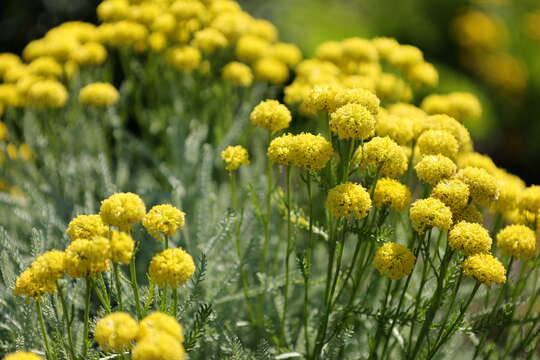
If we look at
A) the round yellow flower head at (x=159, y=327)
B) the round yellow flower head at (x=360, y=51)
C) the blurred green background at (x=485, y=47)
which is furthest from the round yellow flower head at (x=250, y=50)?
the blurred green background at (x=485, y=47)

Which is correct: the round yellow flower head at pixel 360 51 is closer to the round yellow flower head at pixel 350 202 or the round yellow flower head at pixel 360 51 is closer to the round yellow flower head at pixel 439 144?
the round yellow flower head at pixel 439 144

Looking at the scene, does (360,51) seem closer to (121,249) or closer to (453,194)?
(453,194)

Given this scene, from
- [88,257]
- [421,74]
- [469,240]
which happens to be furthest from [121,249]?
[421,74]

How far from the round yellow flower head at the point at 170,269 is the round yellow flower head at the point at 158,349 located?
181mm

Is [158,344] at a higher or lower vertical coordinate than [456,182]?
lower

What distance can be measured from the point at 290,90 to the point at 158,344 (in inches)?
47.1

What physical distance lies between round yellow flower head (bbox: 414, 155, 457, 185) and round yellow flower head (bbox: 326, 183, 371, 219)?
0.18 m

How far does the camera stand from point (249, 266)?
76.3 inches

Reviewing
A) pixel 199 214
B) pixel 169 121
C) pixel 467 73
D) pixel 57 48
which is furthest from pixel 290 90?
pixel 467 73

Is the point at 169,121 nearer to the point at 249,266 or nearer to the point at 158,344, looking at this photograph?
the point at 249,266

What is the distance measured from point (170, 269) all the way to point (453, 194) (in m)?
0.61

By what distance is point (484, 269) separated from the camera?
1139 mm

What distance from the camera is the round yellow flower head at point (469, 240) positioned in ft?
3.71

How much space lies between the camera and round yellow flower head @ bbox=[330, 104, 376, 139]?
1171 mm
